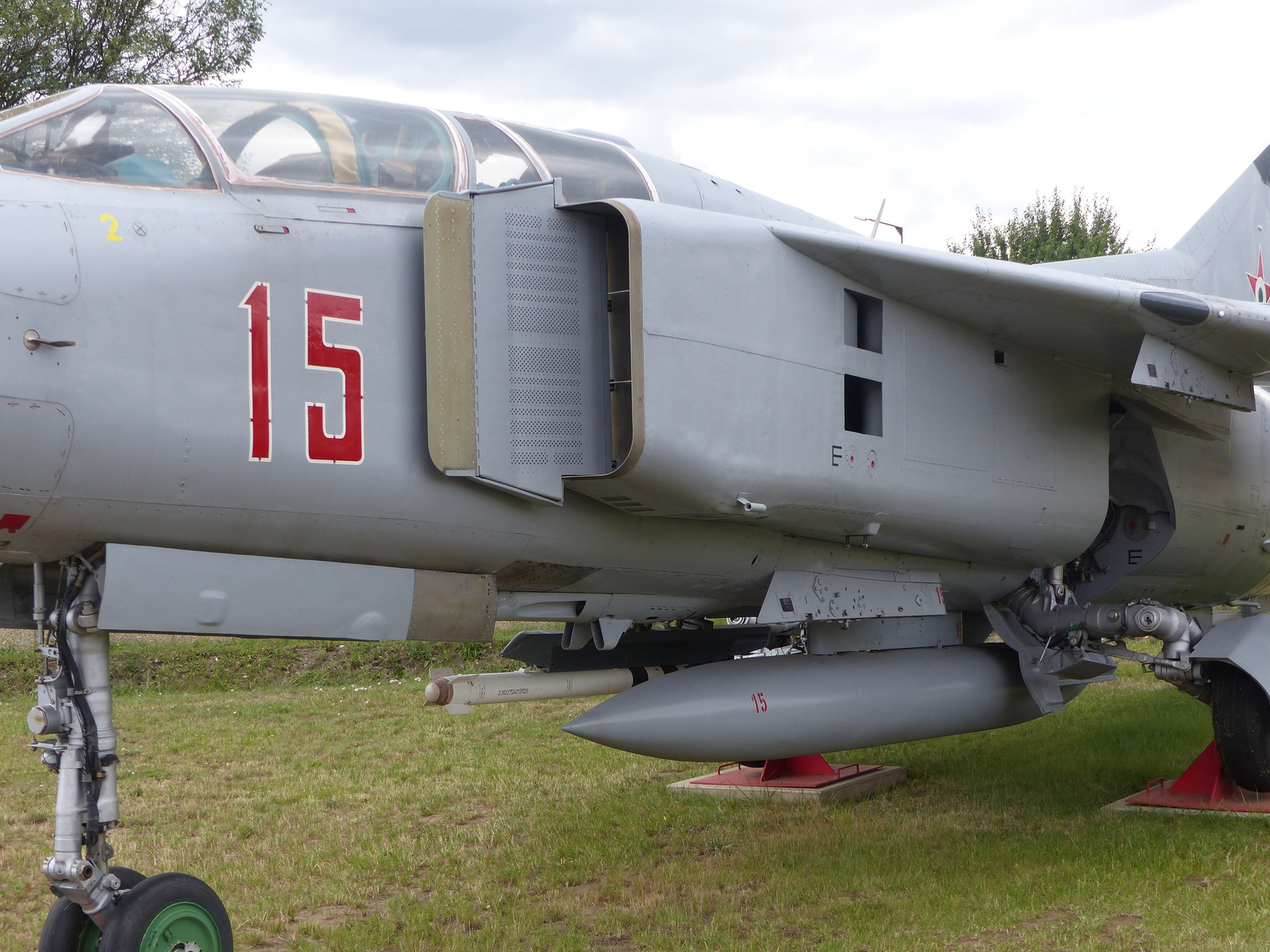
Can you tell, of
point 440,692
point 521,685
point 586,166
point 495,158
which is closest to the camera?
point 495,158

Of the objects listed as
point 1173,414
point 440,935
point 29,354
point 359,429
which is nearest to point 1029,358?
point 1173,414

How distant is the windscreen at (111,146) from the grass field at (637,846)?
3424mm

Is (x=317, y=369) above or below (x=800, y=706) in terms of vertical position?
above

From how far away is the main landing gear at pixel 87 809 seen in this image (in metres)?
3.79

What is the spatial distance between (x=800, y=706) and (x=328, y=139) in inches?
134

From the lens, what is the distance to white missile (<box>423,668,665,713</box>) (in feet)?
16.8

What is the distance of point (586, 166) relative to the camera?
489 cm

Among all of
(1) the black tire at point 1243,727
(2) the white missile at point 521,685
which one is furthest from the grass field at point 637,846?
(2) the white missile at point 521,685

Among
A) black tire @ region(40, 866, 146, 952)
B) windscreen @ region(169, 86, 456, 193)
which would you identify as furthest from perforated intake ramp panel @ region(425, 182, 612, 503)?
black tire @ region(40, 866, 146, 952)

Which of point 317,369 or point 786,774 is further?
point 786,774

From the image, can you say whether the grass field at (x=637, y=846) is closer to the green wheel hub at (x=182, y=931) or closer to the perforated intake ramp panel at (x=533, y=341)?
the green wheel hub at (x=182, y=931)

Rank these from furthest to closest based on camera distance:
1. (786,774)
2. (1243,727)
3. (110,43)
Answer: (110,43)
(786,774)
(1243,727)

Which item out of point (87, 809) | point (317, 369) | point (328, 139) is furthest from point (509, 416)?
point (87, 809)

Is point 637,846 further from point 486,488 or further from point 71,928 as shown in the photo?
point 71,928
